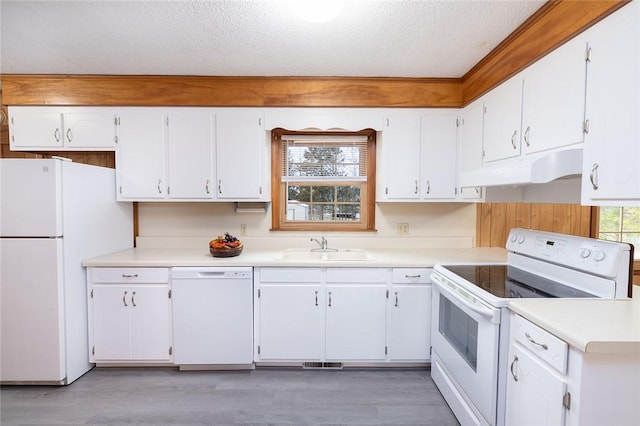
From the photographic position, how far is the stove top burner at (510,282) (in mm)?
1555

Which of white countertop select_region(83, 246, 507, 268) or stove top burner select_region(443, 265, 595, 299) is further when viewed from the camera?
white countertop select_region(83, 246, 507, 268)

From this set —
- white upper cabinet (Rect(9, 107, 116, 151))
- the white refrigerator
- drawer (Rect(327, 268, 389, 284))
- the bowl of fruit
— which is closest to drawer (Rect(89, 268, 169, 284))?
the white refrigerator

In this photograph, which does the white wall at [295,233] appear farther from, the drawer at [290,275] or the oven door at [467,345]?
the oven door at [467,345]

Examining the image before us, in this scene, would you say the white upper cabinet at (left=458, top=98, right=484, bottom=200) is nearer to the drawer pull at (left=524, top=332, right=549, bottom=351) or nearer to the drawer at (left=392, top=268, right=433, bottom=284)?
the drawer at (left=392, top=268, right=433, bottom=284)

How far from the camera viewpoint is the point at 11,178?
2002 mm

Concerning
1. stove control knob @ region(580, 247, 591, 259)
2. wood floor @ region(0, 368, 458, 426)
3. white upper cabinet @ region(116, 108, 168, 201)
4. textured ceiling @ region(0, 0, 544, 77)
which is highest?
textured ceiling @ region(0, 0, 544, 77)

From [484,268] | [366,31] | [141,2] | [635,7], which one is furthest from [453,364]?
[141,2]

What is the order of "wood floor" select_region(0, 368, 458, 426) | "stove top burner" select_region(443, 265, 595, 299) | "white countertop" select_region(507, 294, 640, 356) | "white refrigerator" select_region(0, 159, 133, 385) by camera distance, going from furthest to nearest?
"white refrigerator" select_region(0, 159, 133, 385)
"wood floor" select_region(0, 368, 458, 426)
"stove top burner" select_region(443, 265, 595, 299)
"white countertop" select_region(507, 294, 640, 356)

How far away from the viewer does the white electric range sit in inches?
57.3

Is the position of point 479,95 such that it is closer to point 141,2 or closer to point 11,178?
point 141,2

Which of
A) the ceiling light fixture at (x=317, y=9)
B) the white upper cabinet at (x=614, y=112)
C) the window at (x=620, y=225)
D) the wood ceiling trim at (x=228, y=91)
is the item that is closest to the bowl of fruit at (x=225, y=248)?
the wood ceiling trim at (x=228, y=91)

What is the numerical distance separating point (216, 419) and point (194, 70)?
256cm

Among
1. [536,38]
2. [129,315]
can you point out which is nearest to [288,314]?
[129,315]

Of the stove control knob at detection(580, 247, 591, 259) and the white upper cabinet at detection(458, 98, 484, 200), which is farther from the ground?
→ the white upper cabinet at detection(458, 98, 484, 200)
